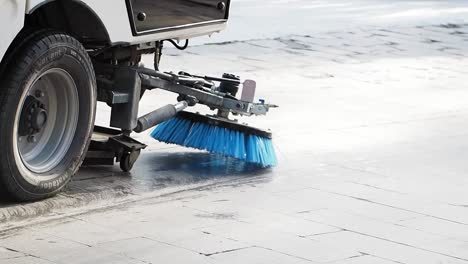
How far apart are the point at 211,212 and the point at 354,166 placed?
1761mm

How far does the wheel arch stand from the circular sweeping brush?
115 cm

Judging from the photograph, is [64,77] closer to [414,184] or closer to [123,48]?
[123,48]

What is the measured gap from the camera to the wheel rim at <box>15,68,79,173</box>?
6.21m

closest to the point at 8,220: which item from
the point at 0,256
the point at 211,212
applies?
the point at 0,256

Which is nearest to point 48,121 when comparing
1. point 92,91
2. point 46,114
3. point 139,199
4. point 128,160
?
point 46,114

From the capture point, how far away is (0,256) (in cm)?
526

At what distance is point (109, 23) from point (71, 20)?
0.21 meters

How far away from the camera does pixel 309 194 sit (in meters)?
7.04

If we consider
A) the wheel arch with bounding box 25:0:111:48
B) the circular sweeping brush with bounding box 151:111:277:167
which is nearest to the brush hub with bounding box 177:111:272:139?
the circular sweeping brush with bounding box 151:111:277:167

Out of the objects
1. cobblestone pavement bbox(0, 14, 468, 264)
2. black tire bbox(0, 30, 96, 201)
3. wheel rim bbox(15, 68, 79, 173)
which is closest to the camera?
cobblestone pavement bbox(0, 14, 468, 264)

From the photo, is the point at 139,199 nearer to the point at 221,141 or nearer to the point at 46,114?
the point at 46,114

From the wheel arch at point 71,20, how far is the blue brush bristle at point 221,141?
3.79 ft

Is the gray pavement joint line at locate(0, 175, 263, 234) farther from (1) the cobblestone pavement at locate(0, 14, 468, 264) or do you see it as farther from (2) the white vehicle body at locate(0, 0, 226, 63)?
(2) the white vehicle body at locate(0, 0, 226, 63)

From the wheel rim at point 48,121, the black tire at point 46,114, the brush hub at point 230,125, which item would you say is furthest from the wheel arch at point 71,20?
the brush hub at point 230,125
